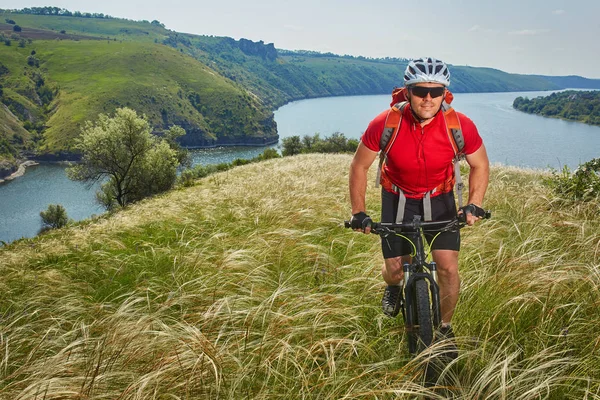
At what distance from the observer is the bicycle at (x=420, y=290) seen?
320 centimetres

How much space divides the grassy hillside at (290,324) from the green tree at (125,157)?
120ft

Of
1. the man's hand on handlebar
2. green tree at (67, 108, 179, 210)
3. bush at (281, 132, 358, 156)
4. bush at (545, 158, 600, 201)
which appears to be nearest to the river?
green tree at (67, 108, 179, 210)

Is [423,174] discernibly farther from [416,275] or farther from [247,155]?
[247,155]

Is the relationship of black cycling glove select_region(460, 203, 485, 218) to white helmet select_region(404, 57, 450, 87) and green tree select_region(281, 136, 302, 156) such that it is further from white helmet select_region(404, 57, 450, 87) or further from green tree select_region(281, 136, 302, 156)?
green tree select_region(281, 136, 302, 156)

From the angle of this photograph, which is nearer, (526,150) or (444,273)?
(444,273)

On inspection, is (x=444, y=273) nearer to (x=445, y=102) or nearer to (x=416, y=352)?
(x=416, y=352)

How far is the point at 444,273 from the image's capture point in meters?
3.72

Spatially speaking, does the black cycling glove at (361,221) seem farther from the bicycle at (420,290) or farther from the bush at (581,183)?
the bush at (581,183)

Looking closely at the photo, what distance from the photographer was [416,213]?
405cm

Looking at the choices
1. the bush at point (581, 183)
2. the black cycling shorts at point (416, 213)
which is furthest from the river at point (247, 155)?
the black cycling shorts at point (416, 213)

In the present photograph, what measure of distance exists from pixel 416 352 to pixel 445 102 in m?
2.28

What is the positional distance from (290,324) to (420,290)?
1192mm

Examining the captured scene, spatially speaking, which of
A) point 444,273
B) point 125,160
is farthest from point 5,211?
point 444,273

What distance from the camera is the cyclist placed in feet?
11.9
